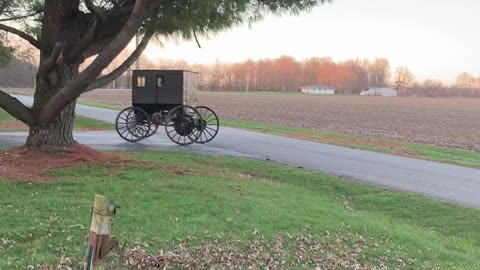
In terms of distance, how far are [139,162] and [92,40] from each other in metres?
2.73

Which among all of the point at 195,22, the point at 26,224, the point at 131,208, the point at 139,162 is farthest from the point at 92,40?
the point at 26,224

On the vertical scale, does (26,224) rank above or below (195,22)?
below

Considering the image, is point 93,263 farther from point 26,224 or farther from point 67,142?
point 67,142

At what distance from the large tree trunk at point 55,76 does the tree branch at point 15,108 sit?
0.13 m

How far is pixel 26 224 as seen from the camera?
6.26 metres

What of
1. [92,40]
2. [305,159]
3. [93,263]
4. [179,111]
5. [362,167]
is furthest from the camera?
[179,111]

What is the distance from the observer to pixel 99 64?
30.9ft

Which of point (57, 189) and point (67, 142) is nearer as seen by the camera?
point (57, 189)

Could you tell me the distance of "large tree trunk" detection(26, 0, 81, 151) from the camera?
11.0 m

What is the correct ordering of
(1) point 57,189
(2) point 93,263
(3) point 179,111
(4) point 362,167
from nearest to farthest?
(2) point 93,263, (1) point 57,189, (4) point 362,167, (3) point 179,111

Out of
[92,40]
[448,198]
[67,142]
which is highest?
[92,40]

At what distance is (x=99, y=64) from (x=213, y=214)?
147 inches

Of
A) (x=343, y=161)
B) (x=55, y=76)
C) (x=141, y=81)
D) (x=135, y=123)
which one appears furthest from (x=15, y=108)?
(x=343, y=161)

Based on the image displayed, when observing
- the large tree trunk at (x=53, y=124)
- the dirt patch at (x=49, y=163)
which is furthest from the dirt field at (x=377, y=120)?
the large tree trunk at (x=53, y=124)
